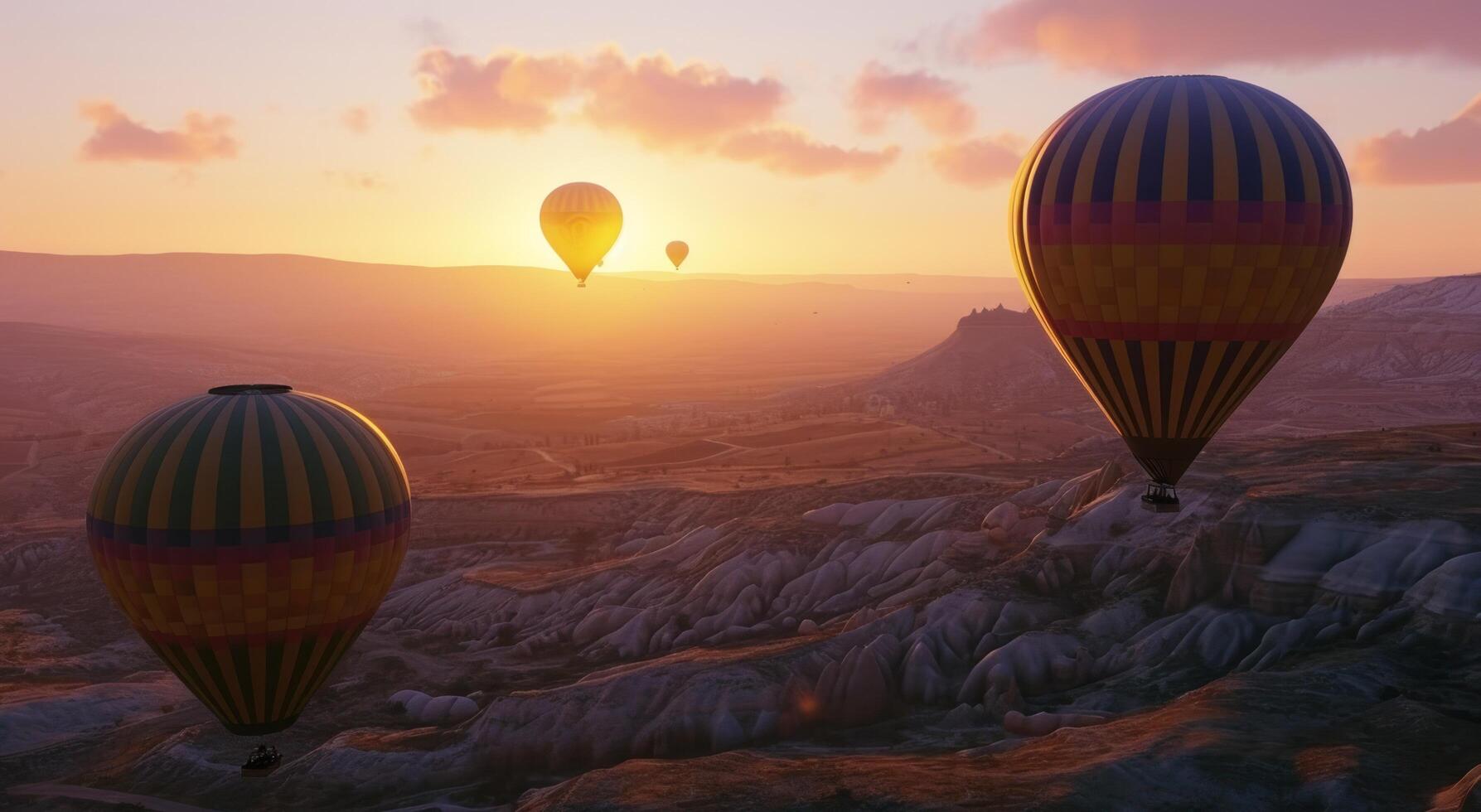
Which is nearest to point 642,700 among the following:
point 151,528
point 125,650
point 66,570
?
point 151,528

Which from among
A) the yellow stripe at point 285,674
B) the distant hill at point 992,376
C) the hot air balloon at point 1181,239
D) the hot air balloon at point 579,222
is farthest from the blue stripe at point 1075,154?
the distant hill at point 992,376

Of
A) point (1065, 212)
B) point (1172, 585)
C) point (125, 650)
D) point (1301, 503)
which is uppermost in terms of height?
point (1065, 212)

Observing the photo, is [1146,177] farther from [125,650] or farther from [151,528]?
[125,650]

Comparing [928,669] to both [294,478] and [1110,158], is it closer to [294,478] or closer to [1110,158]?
[1110,158]

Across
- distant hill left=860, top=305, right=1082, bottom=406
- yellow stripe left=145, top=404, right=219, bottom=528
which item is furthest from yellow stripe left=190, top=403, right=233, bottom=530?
distant hill left=860, top=305, right=1082, bottom=406

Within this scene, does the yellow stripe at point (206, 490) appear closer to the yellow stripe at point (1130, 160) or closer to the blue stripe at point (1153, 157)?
the yellow stripe at point (1130, 160)

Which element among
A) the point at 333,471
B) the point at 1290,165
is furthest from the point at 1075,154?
the point at 333,471
